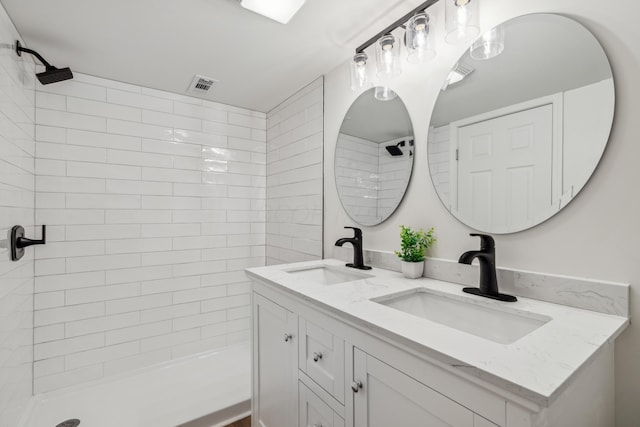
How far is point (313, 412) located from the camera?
1.14 m

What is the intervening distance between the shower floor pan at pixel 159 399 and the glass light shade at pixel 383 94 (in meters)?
2.06

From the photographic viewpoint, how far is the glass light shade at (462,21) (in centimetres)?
116

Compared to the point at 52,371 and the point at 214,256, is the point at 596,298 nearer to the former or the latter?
the point at 214,256

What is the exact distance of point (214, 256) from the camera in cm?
263

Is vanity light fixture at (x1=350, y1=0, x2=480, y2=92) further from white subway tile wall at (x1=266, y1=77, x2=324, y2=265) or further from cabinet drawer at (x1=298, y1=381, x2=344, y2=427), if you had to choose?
cabinet drawer at (x1=298, y1=381, x2=344, y2=427)

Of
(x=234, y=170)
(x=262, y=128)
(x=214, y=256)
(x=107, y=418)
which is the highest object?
(x=262, y=128)

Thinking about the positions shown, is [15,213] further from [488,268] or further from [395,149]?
[488,268]

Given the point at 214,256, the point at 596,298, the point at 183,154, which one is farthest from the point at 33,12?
the point at 596,298

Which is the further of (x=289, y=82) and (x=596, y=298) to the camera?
(x=289, y=82)

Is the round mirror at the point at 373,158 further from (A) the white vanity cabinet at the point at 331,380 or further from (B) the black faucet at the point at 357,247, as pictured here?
(A) the white vanity cabinet at the point at 331,380

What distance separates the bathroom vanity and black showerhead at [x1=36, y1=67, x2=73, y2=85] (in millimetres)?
1771

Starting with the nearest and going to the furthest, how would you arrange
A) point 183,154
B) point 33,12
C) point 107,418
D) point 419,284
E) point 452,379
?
point 452,379 → point 419,284 → point 33,12 → point 107,418 → point 183,154

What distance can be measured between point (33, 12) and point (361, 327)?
2.13 meters

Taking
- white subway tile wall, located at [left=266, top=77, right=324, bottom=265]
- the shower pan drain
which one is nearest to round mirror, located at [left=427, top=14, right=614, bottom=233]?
white subway tile wall, located at [left=266, top=77, right=324, bottom=265]
